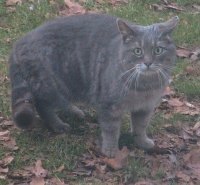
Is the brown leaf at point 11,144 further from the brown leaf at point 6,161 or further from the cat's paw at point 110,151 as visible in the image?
the cat's paw at point 110,151

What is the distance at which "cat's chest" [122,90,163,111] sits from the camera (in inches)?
203

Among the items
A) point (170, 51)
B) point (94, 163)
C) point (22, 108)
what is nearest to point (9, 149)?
point (22, 108)

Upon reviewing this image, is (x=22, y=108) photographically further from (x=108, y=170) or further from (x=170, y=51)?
(x=170, y=51)

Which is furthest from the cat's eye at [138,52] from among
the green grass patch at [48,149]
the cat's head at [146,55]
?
the green grass patch at [48,149]

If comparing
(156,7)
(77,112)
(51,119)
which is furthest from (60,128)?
(156,7)

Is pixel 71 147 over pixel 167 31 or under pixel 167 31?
under

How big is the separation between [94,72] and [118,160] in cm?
79

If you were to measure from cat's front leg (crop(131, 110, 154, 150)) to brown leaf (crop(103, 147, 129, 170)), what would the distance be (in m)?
0.23

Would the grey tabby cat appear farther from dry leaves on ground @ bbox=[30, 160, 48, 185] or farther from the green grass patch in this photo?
dry leaves on ground @ bbox=[30, 160, 48, 185]

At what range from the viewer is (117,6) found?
808 cm

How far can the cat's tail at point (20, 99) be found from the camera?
532 cm

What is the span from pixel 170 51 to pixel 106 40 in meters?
0.65

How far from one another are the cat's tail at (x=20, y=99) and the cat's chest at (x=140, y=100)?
0.82m

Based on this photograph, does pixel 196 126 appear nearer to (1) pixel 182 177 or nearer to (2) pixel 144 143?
(2) pixel 144 143
